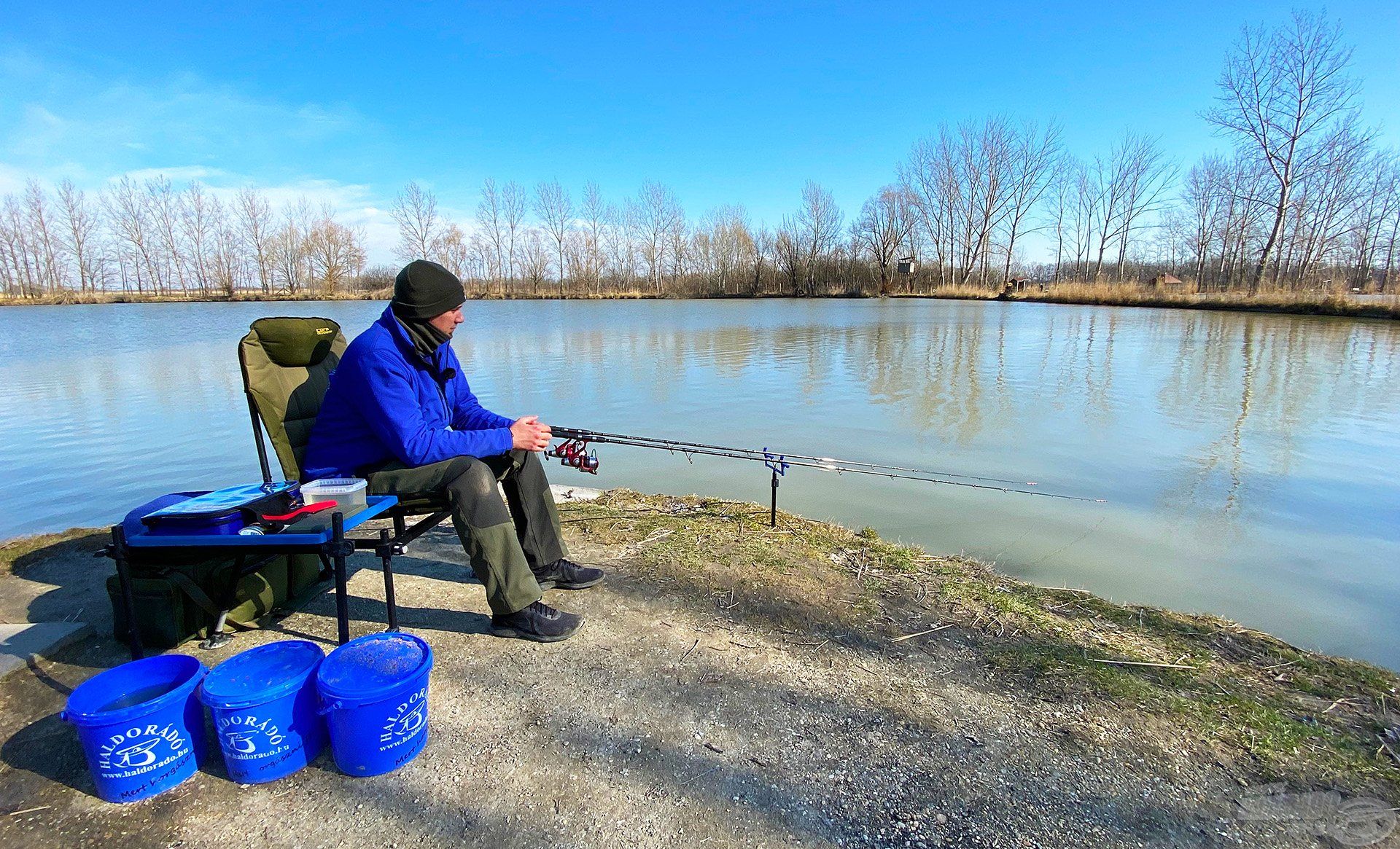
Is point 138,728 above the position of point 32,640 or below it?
above

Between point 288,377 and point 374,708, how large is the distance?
1.97 m

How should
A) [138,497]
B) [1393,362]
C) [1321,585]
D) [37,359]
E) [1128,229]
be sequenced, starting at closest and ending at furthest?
[1321,585], [138,497], [1393,362], [37,359], [1128,229]

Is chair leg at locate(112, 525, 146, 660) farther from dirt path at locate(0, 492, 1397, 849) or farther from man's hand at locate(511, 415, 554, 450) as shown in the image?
man's hand at locate(511, 415, 554, 450)

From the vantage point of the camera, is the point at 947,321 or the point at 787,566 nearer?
the point at 787,566

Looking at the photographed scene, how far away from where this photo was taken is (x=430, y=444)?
8.89 feet

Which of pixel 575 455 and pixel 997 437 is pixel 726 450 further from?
pixel 997 437

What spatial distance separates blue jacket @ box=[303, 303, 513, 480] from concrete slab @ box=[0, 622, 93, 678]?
1032 mm

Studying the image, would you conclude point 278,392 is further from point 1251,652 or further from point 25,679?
point 1251,652

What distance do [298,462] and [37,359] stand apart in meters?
16.1

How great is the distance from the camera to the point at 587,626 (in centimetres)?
285

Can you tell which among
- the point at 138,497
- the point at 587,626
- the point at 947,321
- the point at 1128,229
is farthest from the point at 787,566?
the point at 1128,229

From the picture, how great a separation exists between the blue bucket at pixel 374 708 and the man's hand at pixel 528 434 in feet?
3.35

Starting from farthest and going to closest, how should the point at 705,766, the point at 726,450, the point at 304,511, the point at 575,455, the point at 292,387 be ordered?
the point at 726,450 < the point at 575,455 < the point at 292,387 < the point at 304,511 < the point at 705,766
